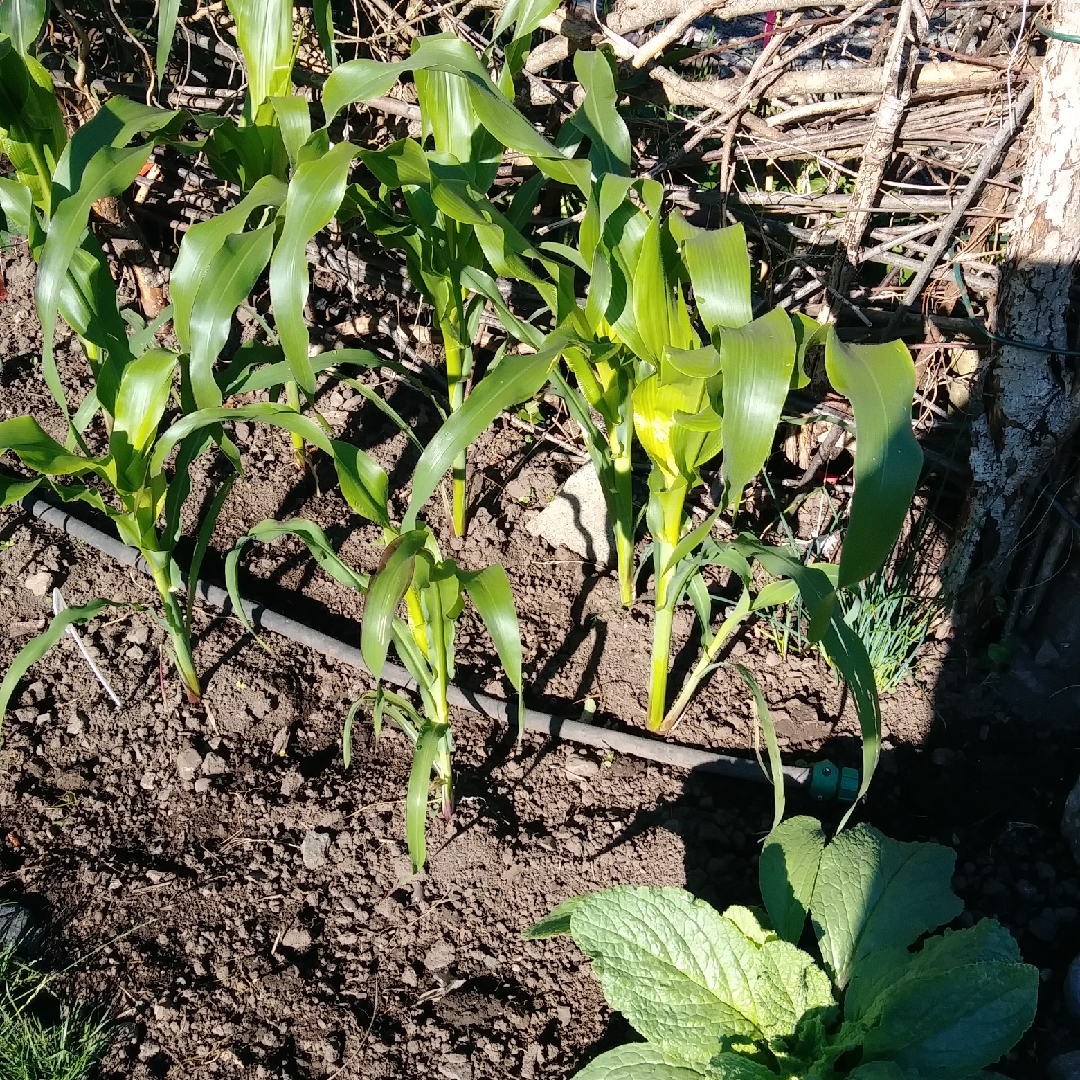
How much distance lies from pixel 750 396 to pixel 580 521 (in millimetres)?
1056

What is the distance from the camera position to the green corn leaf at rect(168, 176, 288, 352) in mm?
Answer: 1342

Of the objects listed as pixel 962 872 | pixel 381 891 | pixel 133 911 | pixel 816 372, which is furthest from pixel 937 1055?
pixel 816 372

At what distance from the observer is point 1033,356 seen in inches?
64.7

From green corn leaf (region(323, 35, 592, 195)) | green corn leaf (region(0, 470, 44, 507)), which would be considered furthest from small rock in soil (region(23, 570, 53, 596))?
green corn leaf (region(323, 35, 592, 195))

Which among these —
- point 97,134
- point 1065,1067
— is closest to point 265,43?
point 97,134

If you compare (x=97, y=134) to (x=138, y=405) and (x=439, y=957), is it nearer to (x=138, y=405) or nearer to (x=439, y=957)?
(x=138, y=405)

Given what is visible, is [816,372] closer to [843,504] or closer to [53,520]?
[843,504]

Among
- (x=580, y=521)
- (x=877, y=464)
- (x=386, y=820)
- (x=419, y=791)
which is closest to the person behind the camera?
(x=877, y=464)

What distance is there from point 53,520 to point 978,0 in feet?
6.86

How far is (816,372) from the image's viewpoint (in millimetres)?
2037

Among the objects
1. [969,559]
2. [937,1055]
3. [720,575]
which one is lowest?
[937,1055]

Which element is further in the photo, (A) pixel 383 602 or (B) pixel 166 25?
(B) pixel 166 25

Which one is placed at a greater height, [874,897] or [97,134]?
[97,134]

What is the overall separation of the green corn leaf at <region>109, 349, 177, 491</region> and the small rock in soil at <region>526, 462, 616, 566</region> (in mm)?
908
